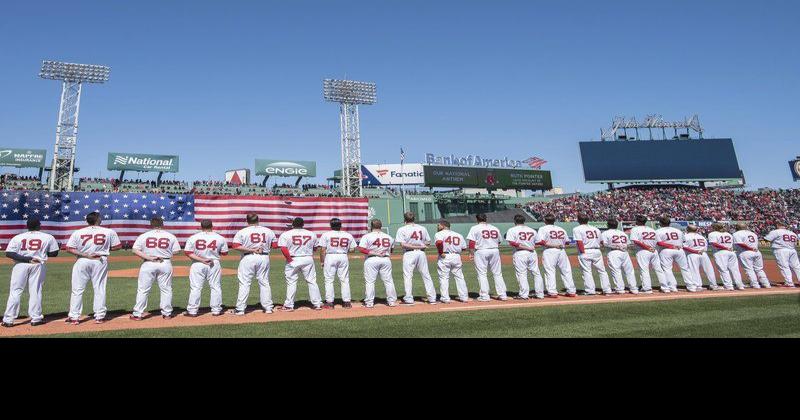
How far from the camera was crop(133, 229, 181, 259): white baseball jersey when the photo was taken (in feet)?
27.9

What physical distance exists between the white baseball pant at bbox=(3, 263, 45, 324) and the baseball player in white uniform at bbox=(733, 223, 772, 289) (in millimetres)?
17262

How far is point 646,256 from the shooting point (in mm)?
11852

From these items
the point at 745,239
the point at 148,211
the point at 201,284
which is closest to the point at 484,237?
the point at 201,284

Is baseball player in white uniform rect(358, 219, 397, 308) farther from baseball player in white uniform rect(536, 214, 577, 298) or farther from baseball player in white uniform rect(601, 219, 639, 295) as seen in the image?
baseball player in white uniform rect(601, 219, 639, 295)

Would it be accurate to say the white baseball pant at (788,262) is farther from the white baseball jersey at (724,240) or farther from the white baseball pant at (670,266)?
the white baseball pant at (670,266)

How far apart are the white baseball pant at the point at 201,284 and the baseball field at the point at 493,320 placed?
262 millimetres

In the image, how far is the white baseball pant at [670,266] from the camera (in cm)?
1189

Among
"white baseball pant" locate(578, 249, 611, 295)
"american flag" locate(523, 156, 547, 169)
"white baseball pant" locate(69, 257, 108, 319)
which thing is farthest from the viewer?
"american flag" locate(523, 156, 547, 169)

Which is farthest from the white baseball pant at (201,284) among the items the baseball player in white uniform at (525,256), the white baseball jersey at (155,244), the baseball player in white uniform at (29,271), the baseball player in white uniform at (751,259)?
the baseball player in white uniform at (751,259)

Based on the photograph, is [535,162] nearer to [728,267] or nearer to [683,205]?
[683,205]

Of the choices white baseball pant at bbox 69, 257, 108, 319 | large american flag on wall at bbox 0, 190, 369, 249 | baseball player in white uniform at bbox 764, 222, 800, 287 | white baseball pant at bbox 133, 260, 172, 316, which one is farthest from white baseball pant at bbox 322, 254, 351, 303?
baseball player in white uniform at bbox 764, 222, 800, 287

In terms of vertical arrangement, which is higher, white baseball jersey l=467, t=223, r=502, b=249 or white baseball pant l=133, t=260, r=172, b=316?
white baseball jersey l=467, t=223, r=502, b=249

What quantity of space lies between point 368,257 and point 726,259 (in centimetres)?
1034
